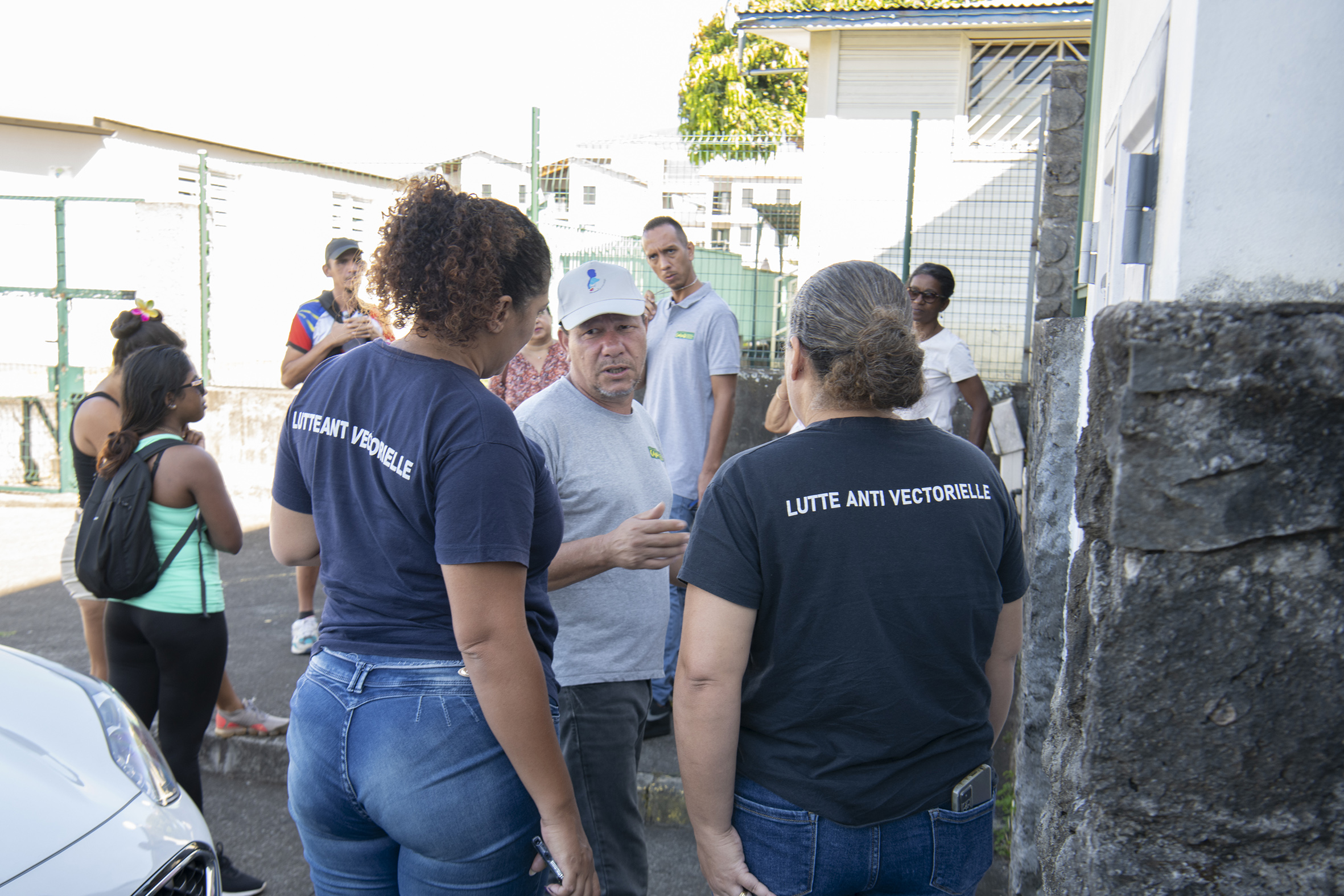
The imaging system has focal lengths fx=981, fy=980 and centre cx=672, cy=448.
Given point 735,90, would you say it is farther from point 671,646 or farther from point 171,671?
point 171,671

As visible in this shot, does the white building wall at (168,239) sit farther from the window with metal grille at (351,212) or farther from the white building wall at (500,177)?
the white building wall at (500,177)

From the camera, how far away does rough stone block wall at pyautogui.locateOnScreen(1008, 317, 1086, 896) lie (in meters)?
3.04

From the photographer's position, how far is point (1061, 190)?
13.9ft

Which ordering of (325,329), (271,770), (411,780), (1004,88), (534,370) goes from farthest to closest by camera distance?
(1004,88) < (325,329) < (534,370) < (271,770) < (411,780)

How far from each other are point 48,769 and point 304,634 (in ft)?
9.28

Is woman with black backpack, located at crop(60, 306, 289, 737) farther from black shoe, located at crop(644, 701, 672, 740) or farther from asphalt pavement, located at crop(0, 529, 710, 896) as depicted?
black shoe, located at crop(644, 701, 672, 740)

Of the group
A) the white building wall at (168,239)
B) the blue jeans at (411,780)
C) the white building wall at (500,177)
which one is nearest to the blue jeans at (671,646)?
the blue jeans at (411,780)

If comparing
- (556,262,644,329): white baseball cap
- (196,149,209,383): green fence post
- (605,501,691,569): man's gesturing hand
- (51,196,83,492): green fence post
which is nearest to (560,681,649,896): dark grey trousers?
(605,501,691,569): man's gesturing hand

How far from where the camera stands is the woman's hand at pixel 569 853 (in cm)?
176

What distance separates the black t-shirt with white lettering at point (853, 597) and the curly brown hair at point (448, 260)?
0.55 m

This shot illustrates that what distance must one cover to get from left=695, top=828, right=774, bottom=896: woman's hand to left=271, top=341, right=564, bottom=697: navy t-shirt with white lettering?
510mm

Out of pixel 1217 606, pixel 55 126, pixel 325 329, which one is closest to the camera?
pixel 1217 606

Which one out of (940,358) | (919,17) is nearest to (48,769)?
(940,358)

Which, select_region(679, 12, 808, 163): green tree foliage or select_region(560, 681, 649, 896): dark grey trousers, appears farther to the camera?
select_region(679, 12, 808, 163): green tree foliage
